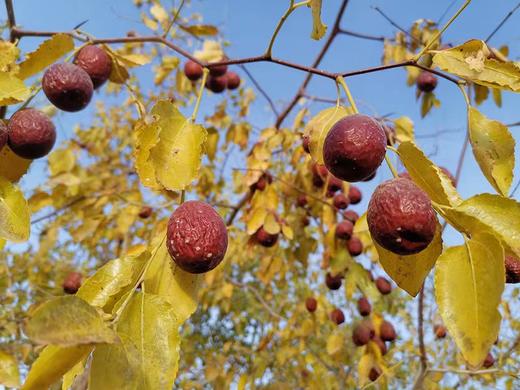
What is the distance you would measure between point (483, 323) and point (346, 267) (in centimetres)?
217

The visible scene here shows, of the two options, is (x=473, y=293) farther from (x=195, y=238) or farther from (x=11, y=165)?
(x=11, y=165)

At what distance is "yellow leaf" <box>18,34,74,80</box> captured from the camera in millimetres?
1659

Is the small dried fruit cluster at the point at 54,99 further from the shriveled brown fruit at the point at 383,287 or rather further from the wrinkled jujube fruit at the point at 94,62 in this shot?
the shriveled brown fruit at the point at 383,287

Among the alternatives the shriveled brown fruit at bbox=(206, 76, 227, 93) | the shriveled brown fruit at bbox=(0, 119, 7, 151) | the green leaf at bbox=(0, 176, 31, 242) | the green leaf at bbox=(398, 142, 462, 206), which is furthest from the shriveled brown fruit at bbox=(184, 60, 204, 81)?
the green leaf at bbox=(398, 142, 462, 206)

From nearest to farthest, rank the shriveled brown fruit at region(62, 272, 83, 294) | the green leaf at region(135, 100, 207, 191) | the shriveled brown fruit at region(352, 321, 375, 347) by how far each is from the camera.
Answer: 1. the green leaf at region(135, 100, 207, 191)
2. the shriveled brown fruit at region(62, 272, 83, 294)
3. the shriveled brown fruit at region(352, 321, 375, 347)

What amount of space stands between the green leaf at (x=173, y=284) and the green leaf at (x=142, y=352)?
0.32 feet

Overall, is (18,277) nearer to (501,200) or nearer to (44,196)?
(44,196)

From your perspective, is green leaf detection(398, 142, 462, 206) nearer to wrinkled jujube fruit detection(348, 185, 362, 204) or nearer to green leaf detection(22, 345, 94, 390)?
green leaf detection(22, 345, 94, 390)

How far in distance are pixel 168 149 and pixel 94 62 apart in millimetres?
898

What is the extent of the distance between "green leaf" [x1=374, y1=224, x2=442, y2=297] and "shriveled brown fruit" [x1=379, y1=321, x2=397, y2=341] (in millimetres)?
2226

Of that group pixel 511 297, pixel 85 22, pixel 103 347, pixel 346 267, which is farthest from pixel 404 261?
pixel 511 297

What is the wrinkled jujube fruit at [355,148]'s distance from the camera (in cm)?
103

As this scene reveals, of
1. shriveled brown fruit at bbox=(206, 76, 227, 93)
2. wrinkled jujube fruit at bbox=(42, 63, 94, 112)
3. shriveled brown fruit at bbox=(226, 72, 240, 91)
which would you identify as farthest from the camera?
shriveled brown fruit at bbox=(226, 72, 240, 91)

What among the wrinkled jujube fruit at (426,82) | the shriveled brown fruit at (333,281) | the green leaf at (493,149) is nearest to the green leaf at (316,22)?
the green leaf at (493,149)
